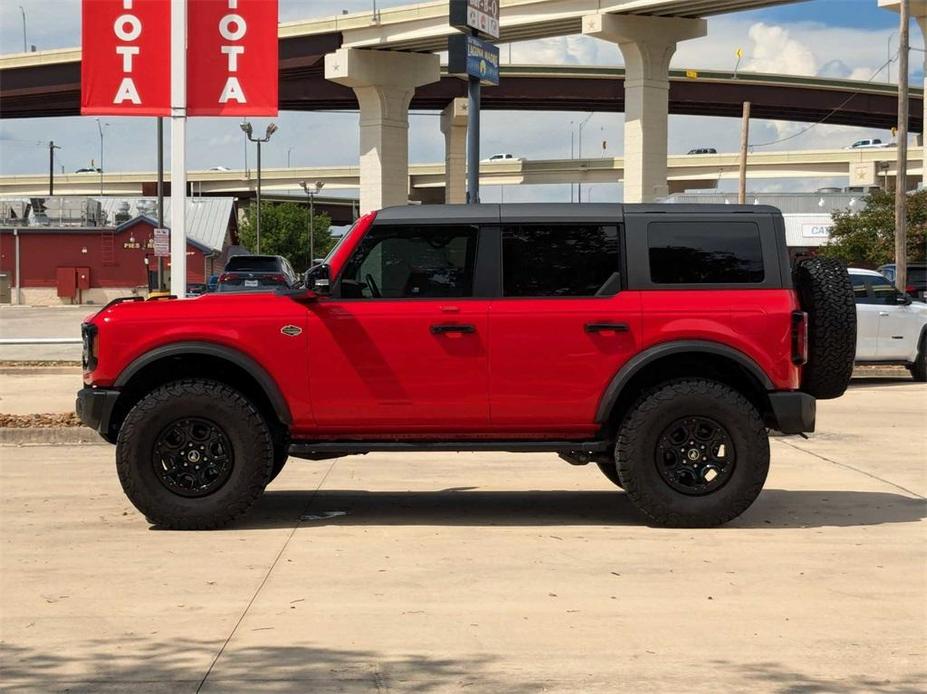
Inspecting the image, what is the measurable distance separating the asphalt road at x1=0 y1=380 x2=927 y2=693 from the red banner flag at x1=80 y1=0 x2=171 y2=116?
5.58 m

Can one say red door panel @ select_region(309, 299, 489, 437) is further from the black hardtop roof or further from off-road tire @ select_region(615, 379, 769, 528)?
off-road tire @ select_region(615, 379, 769, 528)

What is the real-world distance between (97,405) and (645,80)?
1729 inches

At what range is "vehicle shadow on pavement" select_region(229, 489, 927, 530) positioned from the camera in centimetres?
915

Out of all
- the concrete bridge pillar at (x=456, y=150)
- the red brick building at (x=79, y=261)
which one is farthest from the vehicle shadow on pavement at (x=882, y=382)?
the concrete bridge pillar at (x=456, y=150)

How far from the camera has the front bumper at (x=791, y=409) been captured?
341 inches

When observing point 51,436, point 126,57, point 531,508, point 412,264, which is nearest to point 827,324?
point 531,508

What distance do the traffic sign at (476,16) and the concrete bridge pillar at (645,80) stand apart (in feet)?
92.6

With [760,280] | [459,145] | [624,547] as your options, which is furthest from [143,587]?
[459,145]

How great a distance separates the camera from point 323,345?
873cm

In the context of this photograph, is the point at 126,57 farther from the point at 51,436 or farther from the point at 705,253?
the point at 705,253

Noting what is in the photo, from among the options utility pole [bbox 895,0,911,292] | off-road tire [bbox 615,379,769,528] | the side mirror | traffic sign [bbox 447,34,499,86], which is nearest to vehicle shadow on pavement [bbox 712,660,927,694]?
off-road tire [bbox 615,379,769,528]

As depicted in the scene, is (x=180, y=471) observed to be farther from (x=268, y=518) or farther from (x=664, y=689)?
(x=664, y=689)

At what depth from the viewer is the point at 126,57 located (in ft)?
49.5

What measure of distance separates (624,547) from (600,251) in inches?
78.9
